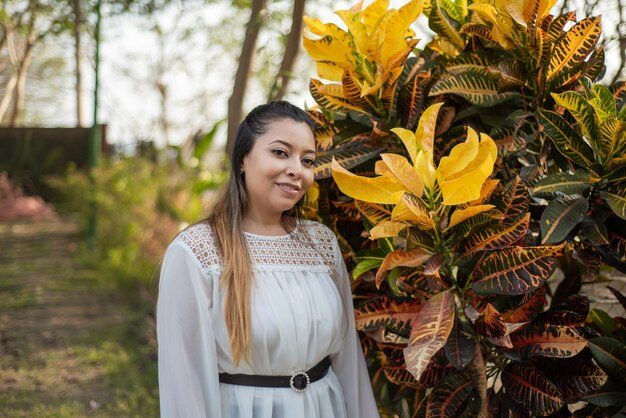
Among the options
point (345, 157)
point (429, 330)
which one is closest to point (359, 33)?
point (345, 157)

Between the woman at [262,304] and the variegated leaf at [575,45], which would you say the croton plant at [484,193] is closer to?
the variegated leaf at [575,45]

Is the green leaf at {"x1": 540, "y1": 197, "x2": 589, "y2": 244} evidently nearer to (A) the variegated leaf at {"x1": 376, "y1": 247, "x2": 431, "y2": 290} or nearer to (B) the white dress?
(A) the variegated leaf at {"x1": 376, "y1": 247, "x2": 431, "y2": 290}

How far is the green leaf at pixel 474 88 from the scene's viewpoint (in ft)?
6.31

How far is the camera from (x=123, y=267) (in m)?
9.13

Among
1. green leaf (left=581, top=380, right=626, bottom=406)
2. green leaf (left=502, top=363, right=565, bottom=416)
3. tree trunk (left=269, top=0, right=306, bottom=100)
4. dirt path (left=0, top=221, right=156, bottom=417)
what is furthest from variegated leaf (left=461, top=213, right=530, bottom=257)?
dirt path (left=0, top=221, right=156, bottom=417)

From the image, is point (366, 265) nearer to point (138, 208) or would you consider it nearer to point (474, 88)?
point (474, 88)

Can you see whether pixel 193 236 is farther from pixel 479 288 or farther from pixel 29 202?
pixel 29 202

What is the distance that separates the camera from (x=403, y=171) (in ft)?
5.51

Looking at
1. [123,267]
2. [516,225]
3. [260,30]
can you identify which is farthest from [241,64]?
[123,267]

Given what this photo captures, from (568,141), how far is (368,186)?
19.8 inches

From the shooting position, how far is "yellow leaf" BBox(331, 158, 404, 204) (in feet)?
5.65

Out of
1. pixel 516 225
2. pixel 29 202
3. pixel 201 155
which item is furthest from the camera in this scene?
pixel 29 202

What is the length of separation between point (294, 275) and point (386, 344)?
33 centimetres

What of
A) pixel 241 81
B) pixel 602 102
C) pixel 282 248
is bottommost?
pixel 282 248
